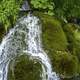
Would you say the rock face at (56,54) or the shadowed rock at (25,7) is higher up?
the shadowed rock at (25,7)

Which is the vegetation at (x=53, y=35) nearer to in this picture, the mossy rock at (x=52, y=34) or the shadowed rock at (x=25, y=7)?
the mossy rock at (x=52, y=34)

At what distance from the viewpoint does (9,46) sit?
335 inches

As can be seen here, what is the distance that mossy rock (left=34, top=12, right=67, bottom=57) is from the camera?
836 centimetres

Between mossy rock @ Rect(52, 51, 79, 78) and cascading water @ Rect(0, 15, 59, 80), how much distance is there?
159 mm

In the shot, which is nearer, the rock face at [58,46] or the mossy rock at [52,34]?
the rock face at [58,46]

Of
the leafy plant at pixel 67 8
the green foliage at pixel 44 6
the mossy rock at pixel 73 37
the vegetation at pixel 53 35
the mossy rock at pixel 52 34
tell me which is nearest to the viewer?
the vegetation at pixel 53 35

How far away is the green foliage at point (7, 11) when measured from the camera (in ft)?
29.7

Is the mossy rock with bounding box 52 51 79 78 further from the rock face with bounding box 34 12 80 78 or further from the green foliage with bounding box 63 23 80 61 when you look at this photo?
the green foliage with bounding box 63 23 80 61

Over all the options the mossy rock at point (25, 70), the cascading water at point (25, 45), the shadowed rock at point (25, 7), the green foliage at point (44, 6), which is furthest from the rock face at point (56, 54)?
the shadowed rock at point (25, 7)

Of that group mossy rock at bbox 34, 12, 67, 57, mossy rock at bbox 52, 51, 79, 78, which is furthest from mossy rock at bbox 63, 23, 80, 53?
mossy rock at bbox 52, 51, 79, 78

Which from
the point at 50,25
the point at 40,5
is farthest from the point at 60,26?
the point at 40,5

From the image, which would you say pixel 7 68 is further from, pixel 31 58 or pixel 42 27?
pixel 42 27

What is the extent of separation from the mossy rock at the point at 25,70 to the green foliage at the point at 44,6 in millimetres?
2327

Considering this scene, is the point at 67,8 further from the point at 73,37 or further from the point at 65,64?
the point at 65,64
